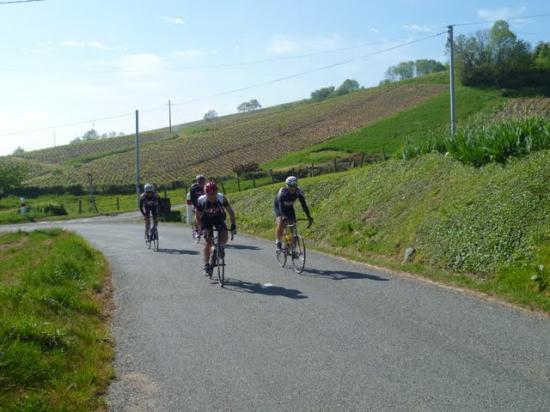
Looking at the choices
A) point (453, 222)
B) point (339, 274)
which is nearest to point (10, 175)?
point (339, 274)

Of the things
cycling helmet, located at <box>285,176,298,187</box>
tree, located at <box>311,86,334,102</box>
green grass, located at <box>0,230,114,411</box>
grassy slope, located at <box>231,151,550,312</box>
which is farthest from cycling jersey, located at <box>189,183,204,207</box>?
tree, located at <box>311,86,334,102</box>

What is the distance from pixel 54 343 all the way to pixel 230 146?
7203 centimetres

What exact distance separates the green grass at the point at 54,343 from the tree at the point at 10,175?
197 feet

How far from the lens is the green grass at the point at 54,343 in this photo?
5680 mm

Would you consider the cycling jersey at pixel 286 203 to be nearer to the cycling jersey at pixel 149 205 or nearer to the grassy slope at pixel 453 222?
the grassy slope at pixel 453 222

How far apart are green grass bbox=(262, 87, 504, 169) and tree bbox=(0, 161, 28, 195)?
2806 centimetres

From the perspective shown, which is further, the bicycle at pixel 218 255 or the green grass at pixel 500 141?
the green grass at pixel 500 141

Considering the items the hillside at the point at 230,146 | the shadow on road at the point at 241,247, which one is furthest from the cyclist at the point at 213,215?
the hillside at the point at 230,146

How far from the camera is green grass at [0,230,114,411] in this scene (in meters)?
5.68

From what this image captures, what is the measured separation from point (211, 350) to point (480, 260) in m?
6.45

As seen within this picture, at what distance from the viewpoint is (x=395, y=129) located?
64438 millimetres

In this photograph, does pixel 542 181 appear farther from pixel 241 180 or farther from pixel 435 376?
pixel 241 180

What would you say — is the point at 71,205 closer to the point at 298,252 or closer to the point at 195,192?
the point at 195,192

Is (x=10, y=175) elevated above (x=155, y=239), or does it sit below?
above
